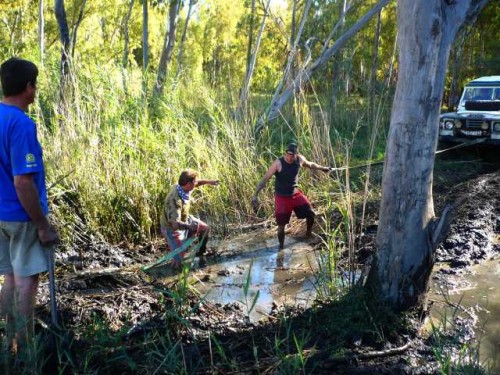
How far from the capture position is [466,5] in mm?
3803

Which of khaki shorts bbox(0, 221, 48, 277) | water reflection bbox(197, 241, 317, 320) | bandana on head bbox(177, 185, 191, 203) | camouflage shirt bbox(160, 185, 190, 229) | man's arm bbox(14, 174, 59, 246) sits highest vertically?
man's arm bbox(14, 174, 59, 246)

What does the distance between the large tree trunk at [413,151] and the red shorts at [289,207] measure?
2550 mm

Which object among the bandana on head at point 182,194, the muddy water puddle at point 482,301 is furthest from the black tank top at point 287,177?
the muddy water puddle at point 482,301

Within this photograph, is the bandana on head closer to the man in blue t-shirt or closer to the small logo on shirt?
the man in blue t-shirt

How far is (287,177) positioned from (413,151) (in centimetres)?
287

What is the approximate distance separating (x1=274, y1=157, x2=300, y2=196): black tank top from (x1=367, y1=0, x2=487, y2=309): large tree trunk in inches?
103

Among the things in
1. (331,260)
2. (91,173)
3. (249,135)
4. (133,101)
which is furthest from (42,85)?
(331,260)

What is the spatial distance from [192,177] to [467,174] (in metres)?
6.52

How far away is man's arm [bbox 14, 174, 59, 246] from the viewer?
9.76 ft

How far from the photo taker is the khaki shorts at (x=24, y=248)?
3.14 meters

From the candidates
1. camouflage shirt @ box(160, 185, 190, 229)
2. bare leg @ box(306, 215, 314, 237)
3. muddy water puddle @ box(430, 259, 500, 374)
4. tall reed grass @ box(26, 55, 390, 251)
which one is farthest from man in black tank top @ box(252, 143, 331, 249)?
muddy water puddle @ box(430, 259, 500, 374)

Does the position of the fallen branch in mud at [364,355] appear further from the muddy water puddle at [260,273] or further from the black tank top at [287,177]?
the black tank top at [287,177]

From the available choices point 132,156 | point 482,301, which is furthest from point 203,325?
point 132,156

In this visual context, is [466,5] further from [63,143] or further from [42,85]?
[42,85]
